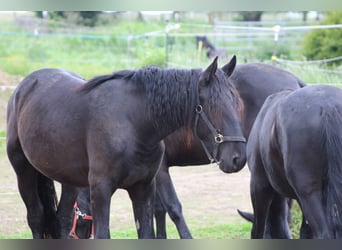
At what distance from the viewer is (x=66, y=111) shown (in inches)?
140

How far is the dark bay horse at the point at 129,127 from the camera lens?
3105mm

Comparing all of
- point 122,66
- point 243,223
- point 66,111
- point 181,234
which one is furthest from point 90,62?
point 66,111

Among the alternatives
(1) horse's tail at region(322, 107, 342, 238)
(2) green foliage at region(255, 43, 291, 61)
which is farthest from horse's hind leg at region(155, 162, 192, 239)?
(2) green foliage at region(255, 43, 291, 61)

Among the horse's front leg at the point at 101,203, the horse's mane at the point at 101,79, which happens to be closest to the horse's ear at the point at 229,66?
the horse's mane at the point at 101,79

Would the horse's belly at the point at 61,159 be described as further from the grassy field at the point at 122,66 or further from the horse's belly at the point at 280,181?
the grassy field at the point at 122,66

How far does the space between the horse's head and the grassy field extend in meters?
2.87

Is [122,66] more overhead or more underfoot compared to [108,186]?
more underfoot

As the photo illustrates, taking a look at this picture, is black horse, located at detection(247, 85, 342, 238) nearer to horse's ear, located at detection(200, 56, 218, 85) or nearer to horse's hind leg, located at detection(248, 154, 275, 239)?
horse's ear, located at detection(200, 56, 218, 85)

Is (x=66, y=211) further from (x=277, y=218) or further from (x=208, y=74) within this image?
(x=208, y=74)

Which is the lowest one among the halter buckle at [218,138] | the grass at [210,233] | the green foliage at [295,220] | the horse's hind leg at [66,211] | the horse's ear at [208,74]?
the grass at [210,233]

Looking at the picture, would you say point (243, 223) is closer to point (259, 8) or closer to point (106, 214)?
point (106, 214)

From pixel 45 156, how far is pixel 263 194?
1.56m

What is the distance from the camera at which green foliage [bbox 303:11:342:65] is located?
1248 centimetres

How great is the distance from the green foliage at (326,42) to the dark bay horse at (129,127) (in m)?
9.70
